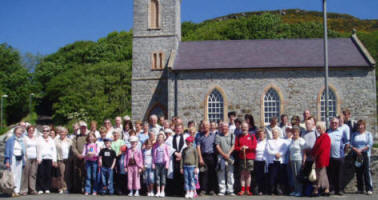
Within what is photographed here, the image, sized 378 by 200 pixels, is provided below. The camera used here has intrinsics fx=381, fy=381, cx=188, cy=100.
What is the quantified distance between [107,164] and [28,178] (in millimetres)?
2431

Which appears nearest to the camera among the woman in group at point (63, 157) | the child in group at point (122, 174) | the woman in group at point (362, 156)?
the woman in group at point (362, 156)

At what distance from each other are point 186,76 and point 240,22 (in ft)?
98.8

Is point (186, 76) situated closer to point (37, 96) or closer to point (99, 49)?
point (99, 49)

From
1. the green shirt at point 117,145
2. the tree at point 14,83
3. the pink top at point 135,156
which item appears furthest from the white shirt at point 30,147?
the tree at point 14,83

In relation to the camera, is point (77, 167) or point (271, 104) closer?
point (77, 167)

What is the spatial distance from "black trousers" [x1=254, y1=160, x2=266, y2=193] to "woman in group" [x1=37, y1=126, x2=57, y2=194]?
5.95 m

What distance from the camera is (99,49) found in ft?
183

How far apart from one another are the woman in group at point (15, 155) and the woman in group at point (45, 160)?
1.73ft

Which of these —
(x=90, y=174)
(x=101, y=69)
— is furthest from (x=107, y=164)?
(x=101, y=69)

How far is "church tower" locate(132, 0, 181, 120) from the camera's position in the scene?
27094 mm

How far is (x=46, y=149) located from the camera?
37.3 ft

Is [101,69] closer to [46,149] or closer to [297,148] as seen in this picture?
[46,149]

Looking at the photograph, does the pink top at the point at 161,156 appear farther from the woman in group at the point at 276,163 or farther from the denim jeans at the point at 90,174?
the woman in group at the point at 276,163

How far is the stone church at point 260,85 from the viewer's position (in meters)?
25.0
